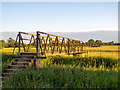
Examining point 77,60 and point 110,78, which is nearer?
point 110,78

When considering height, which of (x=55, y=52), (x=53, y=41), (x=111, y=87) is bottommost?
(x=111, y=87)

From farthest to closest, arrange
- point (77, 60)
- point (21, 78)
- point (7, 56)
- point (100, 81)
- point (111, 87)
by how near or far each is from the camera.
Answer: point (7, 56) → point (77, 60) → point (21, 78) → point (100, 81) → point (111, 87)

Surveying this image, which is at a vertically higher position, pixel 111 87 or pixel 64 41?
pixel 64 41

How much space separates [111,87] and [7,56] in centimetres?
1480

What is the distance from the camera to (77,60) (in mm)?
17500

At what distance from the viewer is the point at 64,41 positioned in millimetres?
16219

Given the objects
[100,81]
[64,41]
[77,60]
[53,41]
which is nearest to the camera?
[100,81]

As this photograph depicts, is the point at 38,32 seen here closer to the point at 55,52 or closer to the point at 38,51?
the point at 38,51

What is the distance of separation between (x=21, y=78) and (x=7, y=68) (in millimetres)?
3396

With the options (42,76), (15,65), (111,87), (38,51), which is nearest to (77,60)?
(38,51)

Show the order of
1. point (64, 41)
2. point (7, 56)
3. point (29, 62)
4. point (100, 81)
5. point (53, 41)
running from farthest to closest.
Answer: point (7, 56) < point (64, 41) < point (53, 41) < point (29, 62) < point (100, 81)

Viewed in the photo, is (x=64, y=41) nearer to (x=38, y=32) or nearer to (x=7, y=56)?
(x=38, y=32)

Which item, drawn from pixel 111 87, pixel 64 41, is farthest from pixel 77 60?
pixel 111 87

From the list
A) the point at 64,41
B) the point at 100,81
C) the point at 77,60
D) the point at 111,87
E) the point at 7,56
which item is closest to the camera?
the point at 111,87
